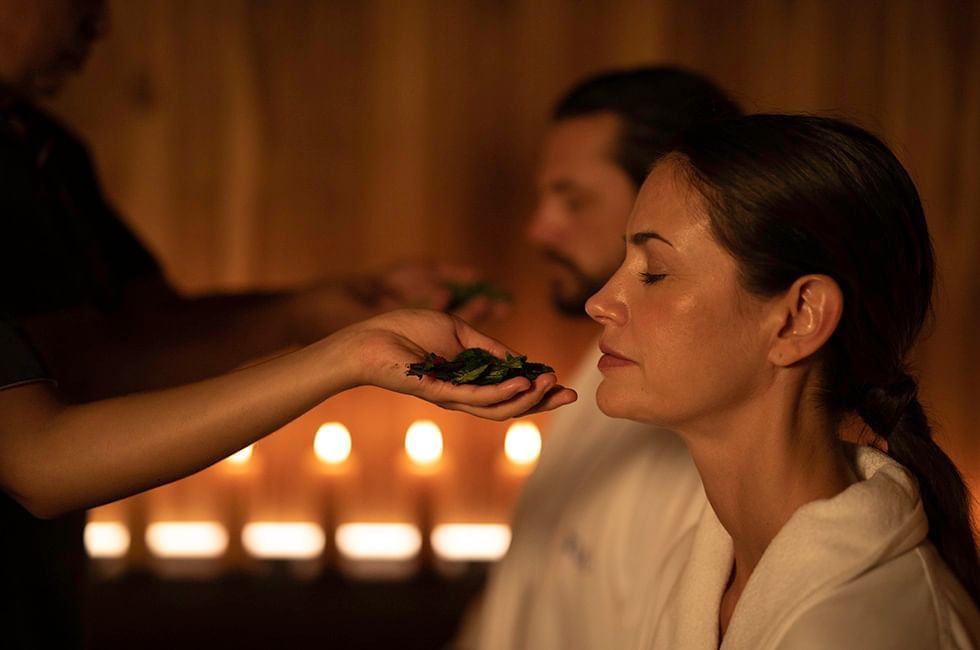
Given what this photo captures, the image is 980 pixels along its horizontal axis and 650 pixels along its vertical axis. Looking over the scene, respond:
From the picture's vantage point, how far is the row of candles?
294 cm

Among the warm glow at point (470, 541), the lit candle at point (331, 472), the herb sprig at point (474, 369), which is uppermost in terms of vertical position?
the herb sprig at point (474, 369)

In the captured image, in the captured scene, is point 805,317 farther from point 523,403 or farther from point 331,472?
point 331,472

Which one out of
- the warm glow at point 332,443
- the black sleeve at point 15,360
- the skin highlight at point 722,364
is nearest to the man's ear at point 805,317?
the skin highlight at point 722,364

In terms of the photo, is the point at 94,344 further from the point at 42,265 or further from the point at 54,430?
the point at 54,430

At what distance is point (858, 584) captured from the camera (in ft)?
3.78

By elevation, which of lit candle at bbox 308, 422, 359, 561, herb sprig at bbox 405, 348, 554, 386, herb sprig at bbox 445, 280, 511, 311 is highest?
herb sprig at bbox 405, 348, 554, 386

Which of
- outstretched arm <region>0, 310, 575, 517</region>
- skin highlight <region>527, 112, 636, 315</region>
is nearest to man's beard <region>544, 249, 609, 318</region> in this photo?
skin highlight <region>527, 112, 636, 315</region>

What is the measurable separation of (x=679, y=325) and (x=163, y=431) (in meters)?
0.59

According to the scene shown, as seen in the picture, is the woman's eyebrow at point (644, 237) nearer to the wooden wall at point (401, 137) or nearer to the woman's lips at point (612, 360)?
the woman's lips at point (612, 360)

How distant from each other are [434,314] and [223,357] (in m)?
0.83

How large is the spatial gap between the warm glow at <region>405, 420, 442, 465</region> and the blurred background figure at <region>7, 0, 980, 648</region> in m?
0.05

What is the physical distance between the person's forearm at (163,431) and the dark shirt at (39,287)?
319 mm

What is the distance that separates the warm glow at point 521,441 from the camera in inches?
117

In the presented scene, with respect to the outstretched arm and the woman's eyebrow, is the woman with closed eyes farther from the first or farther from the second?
the outstretched arm
